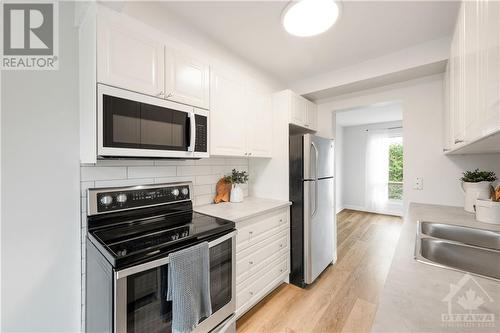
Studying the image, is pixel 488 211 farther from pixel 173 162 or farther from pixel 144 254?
pixel 173 162

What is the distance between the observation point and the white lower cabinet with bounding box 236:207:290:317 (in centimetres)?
173

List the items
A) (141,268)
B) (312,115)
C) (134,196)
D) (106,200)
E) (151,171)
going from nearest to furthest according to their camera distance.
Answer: (141,268)
(106,200)
(134,196)
(151,171)
(312,115)

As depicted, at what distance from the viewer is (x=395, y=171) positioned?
5.42m

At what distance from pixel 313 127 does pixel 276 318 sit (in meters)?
2.21

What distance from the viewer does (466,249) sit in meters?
1.11

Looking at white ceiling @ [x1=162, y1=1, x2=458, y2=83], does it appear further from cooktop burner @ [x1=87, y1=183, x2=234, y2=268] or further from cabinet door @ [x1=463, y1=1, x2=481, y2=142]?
cooktop burner @ [x1=87, y1=183, x2=234, y2=268]

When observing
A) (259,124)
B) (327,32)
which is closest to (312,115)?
(259,124)

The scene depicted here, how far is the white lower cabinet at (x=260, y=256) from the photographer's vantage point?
68.1 inches

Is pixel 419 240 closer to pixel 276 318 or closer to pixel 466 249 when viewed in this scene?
pixel 466 249

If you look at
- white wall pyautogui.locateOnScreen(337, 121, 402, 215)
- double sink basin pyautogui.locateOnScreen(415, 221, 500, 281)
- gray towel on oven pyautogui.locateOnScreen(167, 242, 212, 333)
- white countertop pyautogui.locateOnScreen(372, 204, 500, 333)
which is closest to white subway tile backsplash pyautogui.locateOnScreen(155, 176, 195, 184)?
gray towel on oven pyautogui.locateOnScreen(167, 242, 212, 333)

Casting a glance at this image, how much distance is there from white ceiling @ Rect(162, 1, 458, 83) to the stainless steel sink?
1.54 metres

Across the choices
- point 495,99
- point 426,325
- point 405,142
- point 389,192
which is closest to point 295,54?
point 405,142

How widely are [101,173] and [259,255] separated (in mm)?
1429

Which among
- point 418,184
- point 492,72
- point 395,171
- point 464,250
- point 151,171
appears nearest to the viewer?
point 492,72
